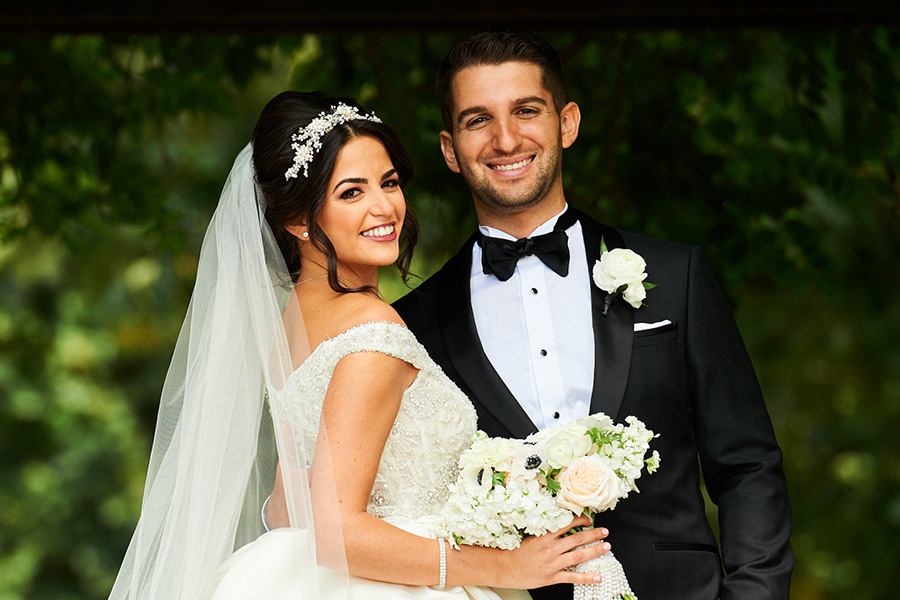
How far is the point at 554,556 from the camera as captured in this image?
7.09 feet

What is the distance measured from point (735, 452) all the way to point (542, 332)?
567 millimetres

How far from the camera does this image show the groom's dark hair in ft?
9.02

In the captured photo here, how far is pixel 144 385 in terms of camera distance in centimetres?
725

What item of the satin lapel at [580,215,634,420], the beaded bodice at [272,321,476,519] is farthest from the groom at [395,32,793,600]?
the beaded bodice at [272,321,476,519]

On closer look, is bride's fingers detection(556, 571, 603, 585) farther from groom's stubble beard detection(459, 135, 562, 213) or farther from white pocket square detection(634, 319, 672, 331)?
groom's stubble beard detection(459, 135, 562, 213)

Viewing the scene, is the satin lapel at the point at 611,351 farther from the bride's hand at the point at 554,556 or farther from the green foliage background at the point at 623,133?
the green foliage background at the point at 623,133

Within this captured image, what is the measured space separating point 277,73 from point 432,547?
536 centimetres

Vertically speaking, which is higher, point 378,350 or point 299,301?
point 299,301

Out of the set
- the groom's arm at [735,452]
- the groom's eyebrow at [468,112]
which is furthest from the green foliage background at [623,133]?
the groom's arm at [735,452]

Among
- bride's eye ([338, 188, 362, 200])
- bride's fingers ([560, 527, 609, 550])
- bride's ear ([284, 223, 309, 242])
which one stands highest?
bride's eye ([338, 188, 362, 200])

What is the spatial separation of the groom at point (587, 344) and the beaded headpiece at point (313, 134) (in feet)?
1.30

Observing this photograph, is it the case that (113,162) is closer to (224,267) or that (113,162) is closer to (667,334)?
(224,267)

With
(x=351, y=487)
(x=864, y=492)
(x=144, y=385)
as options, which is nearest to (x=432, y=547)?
(x=351, y=487)

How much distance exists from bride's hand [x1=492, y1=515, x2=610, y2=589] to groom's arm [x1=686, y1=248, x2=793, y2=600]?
43cm
